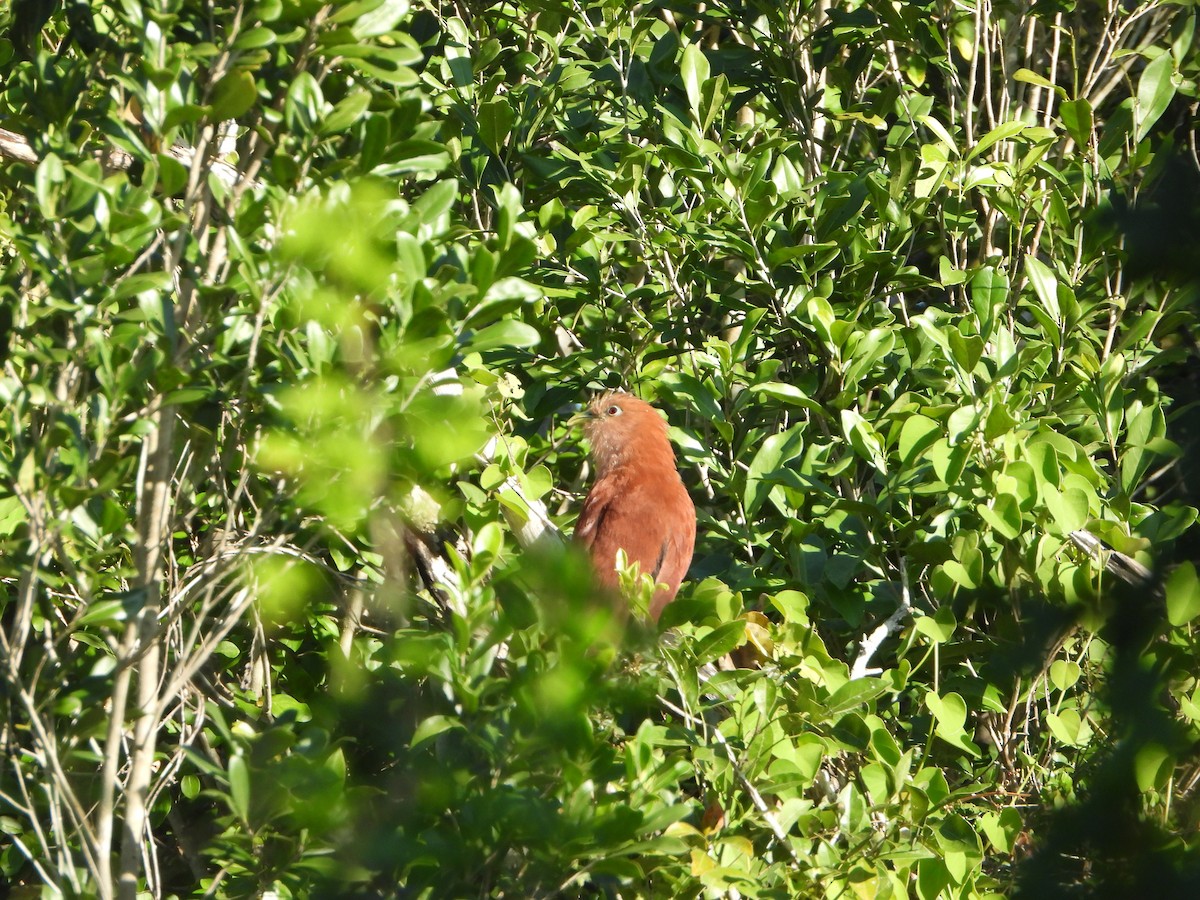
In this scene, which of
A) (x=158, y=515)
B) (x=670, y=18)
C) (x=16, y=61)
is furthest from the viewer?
(x=670, y=18)

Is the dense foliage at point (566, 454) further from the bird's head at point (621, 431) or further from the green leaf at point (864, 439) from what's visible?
the bird's head at point (621, 431)

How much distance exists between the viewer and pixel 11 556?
195cm

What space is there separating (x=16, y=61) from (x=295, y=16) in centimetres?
169

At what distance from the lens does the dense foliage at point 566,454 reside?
1.91 meters

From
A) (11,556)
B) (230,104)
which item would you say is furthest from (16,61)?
(11,556)

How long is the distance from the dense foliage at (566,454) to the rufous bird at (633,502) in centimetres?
21

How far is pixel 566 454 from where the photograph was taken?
434 cm

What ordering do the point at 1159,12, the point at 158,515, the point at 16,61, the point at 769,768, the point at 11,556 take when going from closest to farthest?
1. the point at 11,556
2. the point at 158,515
3. the point at 769,768
4. the point at 16,61
5. the point at 1159,12

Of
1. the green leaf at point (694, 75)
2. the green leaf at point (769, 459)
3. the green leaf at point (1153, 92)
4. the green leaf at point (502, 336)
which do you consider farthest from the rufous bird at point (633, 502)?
the green leaf at point (502, 336)

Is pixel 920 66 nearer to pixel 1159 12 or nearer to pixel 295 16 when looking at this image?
pixel 1159 12

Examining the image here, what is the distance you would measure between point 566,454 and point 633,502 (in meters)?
0.31

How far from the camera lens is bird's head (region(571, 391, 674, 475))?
450cm

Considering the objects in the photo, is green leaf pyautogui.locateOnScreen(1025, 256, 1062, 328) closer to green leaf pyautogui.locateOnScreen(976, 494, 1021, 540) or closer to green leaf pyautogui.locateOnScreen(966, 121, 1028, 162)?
green leaf pyautogui.locateOnScreen(966, 121, 1028, 162)

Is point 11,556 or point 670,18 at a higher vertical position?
point 670,18
